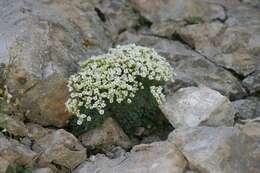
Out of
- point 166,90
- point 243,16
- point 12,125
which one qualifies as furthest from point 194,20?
point 12,125

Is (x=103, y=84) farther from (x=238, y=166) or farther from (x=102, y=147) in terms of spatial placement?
(x=238, y=166)

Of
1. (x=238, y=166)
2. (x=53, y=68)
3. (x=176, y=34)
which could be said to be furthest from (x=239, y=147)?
(x=176, y=34)

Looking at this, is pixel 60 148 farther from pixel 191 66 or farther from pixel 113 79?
pixel 191 66

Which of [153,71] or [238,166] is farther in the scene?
[153,71]

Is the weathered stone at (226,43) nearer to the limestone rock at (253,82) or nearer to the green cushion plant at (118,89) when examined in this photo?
the limestone rock at (253,82)

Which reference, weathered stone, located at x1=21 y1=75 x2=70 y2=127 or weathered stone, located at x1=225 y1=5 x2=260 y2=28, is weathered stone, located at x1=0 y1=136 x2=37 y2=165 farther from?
weathered stone, located at x1=225 y1=5 x2=260 y2=28
